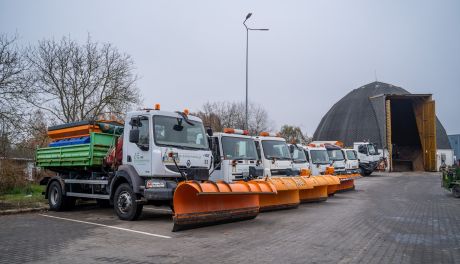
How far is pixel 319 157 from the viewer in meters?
21.1

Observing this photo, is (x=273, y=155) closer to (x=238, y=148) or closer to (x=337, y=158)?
(x=238, y=148)

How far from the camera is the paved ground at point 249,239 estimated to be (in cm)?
646

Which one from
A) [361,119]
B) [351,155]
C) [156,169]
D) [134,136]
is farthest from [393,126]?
[134,136]

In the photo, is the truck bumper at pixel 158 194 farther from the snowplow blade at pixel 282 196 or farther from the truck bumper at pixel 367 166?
the truck bumper at pixel 367 166

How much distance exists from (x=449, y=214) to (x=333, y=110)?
5596cm

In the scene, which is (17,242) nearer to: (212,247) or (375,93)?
(212,247)

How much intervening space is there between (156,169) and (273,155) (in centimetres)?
613

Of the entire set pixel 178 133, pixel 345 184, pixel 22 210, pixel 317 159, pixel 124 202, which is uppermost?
pixel 178 133

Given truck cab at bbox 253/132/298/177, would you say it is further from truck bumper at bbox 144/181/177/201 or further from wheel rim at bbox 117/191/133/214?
wheel rim at bbox 117/191/133/214

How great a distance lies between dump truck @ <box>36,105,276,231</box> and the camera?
8.98m

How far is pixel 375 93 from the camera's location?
62344 mm

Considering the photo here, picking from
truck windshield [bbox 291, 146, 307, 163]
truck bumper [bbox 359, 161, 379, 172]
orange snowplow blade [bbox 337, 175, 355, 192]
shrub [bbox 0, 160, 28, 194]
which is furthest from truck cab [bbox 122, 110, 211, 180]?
truck bumper [bbox 359, 161, 379, 172]

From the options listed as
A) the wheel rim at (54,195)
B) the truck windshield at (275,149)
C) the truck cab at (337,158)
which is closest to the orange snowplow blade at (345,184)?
the truck cab at (337,158)

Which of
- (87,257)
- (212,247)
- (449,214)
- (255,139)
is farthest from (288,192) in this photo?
(87,257)
